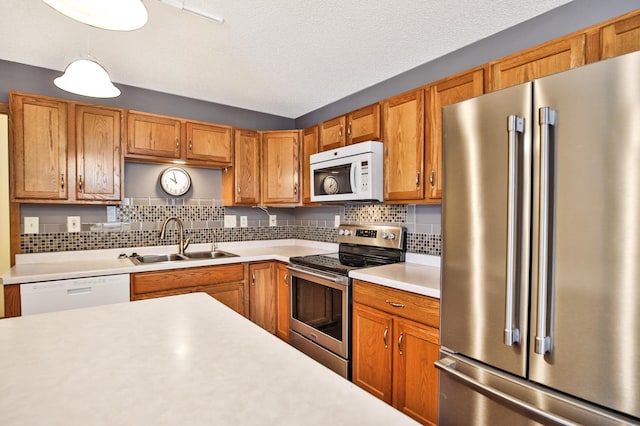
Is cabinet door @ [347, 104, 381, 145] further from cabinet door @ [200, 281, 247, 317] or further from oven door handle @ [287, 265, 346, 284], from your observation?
cabinet door @ [200, 281, 247, 317]

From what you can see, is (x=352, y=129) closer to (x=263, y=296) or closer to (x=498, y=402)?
(x=263, y=296)

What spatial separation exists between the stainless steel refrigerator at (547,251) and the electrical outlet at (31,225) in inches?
117

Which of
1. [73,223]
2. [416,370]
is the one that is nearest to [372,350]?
[416,370]

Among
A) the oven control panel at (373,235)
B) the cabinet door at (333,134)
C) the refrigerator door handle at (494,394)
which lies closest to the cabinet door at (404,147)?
the oven control panel at (373,235)

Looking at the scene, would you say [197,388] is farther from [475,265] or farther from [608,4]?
[608,4]

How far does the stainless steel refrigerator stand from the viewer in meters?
1.00

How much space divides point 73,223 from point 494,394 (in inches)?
123

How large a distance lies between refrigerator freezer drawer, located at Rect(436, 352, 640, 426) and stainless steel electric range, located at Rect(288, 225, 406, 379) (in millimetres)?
868

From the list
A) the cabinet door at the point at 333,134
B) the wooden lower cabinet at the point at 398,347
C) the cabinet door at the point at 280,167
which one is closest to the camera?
the wooden lower cabinet at the point at 398,347

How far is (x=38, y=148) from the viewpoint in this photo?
7.80 feet

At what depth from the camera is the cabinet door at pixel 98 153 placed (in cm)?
252

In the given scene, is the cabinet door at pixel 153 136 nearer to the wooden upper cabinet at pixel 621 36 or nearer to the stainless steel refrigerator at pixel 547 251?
the stainless steel refrigerator at pixel 547 251

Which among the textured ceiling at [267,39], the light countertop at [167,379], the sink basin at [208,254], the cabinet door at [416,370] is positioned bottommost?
the cabinet door at [416,370]

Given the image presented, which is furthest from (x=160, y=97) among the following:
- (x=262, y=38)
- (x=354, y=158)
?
(x=354, y=158)
